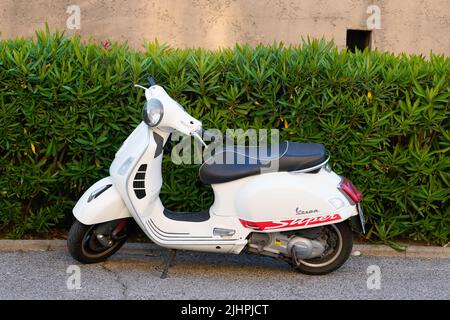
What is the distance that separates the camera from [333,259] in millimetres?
5855

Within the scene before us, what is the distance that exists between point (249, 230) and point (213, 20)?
416 cm

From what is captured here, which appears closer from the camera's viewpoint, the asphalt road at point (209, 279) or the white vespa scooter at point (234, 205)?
the asphalt road at point (209, 279)

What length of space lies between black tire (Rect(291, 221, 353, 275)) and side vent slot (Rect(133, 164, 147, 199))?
1210 mm

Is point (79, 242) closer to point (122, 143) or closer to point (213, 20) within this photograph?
point (122, 143)

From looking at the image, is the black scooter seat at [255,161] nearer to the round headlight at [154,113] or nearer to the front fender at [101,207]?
the round headlight at [154,113]

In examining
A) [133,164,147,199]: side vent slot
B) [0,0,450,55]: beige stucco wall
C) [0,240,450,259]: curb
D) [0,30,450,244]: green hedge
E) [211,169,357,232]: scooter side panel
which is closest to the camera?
[211,169,357,232]: scooter side panel

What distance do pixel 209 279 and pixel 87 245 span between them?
94 centimetres

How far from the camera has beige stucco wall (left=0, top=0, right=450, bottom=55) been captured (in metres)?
9.12

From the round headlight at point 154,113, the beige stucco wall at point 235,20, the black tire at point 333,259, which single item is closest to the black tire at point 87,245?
the round headlight at point 154,113

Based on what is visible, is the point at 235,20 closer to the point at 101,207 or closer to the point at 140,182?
the point at 140,182

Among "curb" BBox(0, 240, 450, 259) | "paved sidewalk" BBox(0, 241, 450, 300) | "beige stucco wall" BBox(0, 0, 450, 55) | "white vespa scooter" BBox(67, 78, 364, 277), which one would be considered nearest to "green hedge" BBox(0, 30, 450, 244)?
"curb" BBox(0, 240, 450, 259)

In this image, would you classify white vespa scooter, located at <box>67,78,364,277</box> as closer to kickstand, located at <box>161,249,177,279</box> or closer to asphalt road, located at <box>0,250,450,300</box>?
kickstand, located at <box>161,249,177,279</box>

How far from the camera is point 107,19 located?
914cm

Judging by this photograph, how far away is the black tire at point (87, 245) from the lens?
19.1 feet
